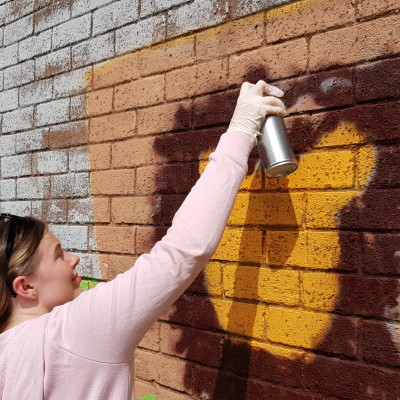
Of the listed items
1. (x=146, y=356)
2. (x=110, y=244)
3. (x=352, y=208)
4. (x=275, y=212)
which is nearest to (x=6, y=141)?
(x=110, y=244)

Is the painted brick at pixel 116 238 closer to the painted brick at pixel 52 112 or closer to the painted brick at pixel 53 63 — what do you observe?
the painted brick at pixel 52 112

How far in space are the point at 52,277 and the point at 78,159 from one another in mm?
1100

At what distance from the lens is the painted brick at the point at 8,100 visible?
3035mm

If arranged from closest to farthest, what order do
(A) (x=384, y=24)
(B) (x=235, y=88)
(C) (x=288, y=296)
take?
1. (A) (x=384, y=24)
2. (C) (x=288, y=296)
3. (B) (x=235, y=88)

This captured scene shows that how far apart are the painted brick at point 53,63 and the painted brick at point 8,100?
26 cm

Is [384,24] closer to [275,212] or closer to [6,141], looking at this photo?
[275,212]

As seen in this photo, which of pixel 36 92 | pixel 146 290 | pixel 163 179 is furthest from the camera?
pixel 36 92

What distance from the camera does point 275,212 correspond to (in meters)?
1.85

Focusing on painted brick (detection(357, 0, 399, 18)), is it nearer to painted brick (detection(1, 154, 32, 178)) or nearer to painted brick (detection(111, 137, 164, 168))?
painted brick (detection(111, 137, 164, 168))

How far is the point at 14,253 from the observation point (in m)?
1.60

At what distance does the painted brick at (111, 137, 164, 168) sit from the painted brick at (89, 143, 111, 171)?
4cm

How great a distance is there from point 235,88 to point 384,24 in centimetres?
61

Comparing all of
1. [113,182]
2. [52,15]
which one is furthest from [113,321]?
[52,15]

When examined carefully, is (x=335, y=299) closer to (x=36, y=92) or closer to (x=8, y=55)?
(x=36, y=92)
